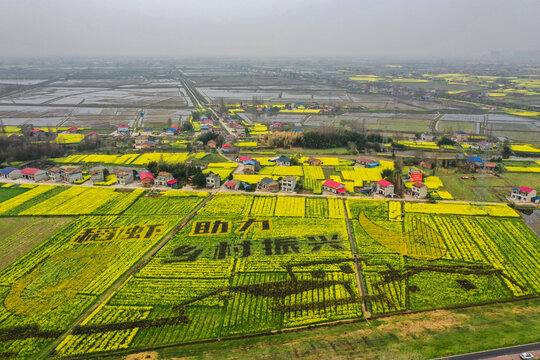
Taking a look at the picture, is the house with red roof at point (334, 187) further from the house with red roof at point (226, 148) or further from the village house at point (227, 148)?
the house with red roof at point (226, 148)

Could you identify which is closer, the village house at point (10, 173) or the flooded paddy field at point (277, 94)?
the village house at point (10, 173)

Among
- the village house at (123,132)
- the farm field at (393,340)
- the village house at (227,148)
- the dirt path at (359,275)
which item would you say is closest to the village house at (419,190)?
the dirt path at (359,275)

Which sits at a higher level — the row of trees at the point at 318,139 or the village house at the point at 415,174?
the row of trees at the point at 318,139

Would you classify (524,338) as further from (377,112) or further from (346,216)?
(377,112)

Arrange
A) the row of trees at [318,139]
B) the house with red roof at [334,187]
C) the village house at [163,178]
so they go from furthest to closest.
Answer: the row of trees at [318,139] < the village house at [163,178] < the house with red roof at [334,187]

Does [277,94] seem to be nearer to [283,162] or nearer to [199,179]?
[283,162]

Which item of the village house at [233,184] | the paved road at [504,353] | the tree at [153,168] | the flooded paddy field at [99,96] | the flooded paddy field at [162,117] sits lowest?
the paved road at [504,353]

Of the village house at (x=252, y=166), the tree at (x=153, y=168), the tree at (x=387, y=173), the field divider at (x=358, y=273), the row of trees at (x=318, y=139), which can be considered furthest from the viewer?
the row of trees at (x=318, y=139)

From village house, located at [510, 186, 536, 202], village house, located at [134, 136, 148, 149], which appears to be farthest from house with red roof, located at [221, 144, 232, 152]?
village house, located at [510, 186, 536, 202]
